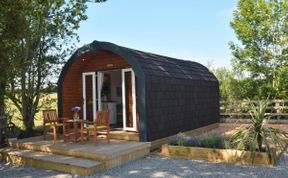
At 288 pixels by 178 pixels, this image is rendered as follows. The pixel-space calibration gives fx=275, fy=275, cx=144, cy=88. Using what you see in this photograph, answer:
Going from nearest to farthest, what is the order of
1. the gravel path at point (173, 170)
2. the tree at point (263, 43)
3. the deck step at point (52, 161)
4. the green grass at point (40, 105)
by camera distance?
1. the gravel path at point (173, 170)
2. the deck step at point (52, 161)
3. the green grass at point (40, 105)
4. the tree at point (263, 43)

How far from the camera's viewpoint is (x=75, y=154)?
19.5 ft

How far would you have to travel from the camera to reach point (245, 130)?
5.56 m

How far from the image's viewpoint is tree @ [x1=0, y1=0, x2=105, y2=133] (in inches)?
337

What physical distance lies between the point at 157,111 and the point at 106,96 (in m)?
3.63

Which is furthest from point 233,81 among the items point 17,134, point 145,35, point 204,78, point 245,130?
point 17,134

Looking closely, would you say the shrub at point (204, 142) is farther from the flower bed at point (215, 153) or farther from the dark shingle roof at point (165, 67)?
the dark shingle roof at point (165, 67)

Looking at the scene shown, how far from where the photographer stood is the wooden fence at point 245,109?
39.4 feet

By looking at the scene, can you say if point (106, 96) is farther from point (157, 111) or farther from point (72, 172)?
point (72, 172)

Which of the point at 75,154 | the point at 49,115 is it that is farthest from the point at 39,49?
the point at 75,154

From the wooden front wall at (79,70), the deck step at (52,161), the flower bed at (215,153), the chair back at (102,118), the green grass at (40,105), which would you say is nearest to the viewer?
the deck step at (52,161)

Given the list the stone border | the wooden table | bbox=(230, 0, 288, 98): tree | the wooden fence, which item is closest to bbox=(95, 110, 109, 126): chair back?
the wooden table

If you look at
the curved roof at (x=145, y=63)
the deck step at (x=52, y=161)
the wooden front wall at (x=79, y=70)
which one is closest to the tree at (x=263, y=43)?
the curved roof at (x=145, y=63)

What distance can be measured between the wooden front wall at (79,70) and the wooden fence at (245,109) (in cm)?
683

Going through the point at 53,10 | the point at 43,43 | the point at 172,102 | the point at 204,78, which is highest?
the point at 53,10
